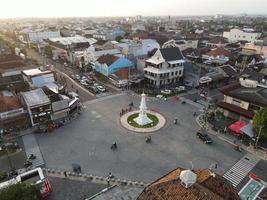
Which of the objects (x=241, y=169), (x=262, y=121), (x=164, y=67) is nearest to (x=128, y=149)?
(x=241, y=169)

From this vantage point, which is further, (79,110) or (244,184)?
(79,110)

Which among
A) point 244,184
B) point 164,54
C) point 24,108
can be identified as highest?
point 164,54

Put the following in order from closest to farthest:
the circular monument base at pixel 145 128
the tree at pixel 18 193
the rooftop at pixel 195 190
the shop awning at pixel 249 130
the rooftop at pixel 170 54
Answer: the rooftop at pixel 195 190
the tree at pixel 18 193
the shop awning at pixel 249 130
the circular monument base at pixel 145 128
the rooftop at pixel 170 54

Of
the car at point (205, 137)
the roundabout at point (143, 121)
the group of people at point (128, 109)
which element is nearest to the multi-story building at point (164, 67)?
the group of people at point (128, 109)

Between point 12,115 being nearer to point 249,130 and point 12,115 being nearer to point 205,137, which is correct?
point 205,137

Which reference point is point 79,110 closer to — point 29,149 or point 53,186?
point 29,149

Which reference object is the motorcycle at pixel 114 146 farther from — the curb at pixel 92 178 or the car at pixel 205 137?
the car at pixel 205 137

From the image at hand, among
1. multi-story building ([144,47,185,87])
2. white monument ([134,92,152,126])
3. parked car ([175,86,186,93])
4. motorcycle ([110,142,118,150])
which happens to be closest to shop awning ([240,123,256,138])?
white monument ([134,92,152,126])

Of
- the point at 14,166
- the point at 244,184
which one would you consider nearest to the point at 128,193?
the point at 244,184
